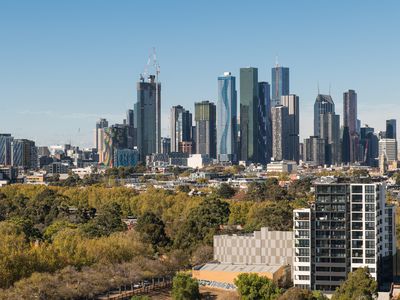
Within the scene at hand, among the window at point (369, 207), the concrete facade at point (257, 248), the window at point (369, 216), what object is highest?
the window at point (369, 207)

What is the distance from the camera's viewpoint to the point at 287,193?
294ft

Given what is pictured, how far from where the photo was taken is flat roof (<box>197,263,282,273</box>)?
136 ft

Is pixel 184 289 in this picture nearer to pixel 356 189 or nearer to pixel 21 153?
pixel 356 189

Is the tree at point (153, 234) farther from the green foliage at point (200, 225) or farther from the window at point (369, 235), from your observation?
the window at point (369, 235)

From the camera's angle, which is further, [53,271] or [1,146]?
[1,146]

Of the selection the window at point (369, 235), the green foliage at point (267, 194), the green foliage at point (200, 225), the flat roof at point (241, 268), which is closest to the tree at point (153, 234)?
the green foliage at point (200, 225)

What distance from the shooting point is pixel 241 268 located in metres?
42.6

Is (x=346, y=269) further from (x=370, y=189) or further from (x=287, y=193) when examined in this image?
(x=287, y=193)

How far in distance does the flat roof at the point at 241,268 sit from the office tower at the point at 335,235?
5.94 ft

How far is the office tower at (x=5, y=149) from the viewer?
616 feet

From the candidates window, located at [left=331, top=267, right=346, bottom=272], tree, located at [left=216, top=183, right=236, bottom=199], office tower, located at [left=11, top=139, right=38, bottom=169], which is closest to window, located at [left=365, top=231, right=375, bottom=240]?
window, located at [left=331, top=267, right=346, bottom=272]

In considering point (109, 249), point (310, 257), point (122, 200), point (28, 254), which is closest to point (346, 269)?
point (310, 257)

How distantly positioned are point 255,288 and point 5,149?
529ft

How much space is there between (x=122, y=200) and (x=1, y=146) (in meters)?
121
